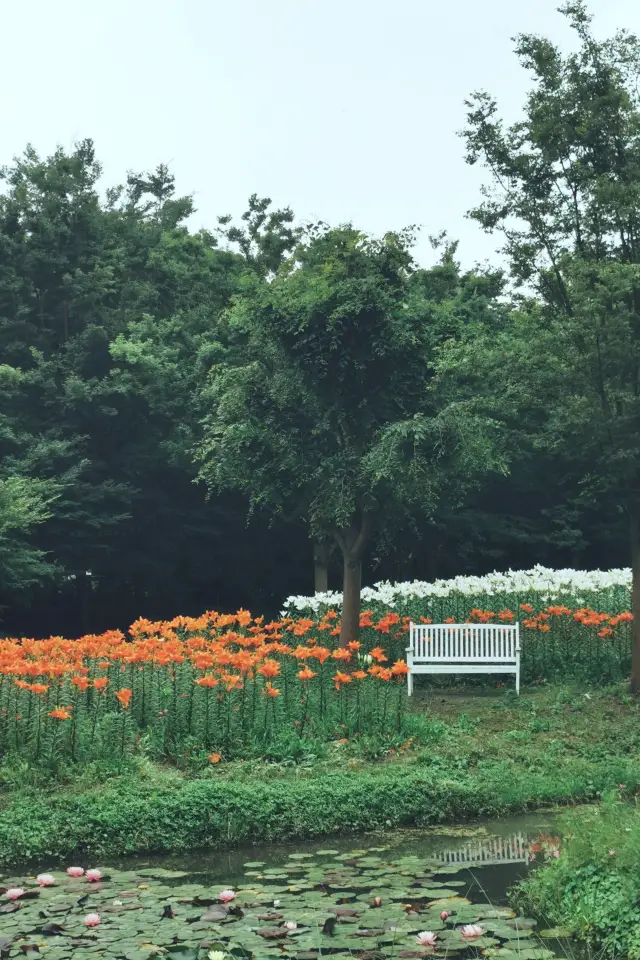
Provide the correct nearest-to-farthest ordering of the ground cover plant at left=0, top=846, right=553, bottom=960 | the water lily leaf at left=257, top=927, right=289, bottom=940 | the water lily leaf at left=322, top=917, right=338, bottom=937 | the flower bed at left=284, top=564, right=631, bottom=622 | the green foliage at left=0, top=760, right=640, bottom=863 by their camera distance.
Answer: the ground cover plant at left=0, top=846, right=553, bottom=960, the water lily leaf at left=257, top=927, right=289, bottom=940, the water lily leaf at left=322, top=917, right=338, bottom=937, the green foliage at left=0, top=760, right=640, bottom=863, the flower bed at left=284, top=564, right=631, bottom=622

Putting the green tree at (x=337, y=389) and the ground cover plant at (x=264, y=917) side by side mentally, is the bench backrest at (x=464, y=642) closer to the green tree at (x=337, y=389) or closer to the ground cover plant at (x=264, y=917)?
the green tree at (x=337, y=389)

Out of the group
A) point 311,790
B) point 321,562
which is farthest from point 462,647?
point 321,562

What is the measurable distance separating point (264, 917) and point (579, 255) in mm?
9525

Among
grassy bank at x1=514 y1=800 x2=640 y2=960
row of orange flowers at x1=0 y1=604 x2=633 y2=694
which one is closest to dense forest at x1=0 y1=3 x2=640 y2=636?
row of orange flowers at x1=0 y1=604 x2=633 y2=694

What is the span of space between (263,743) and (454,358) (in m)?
5.89

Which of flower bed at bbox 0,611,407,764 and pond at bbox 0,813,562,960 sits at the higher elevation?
flower bed at bbox 0,611,407,764

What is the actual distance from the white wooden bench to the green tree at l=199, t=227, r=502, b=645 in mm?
1050

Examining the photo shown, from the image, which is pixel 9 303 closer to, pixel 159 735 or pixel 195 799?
pixel 159 735

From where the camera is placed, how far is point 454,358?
1303 cm

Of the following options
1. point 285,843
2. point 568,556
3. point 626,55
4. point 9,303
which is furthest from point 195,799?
point 568,556

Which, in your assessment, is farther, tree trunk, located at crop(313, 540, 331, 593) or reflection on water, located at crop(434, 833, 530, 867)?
tree trunk, located at crop(313, 540, 331, 593)

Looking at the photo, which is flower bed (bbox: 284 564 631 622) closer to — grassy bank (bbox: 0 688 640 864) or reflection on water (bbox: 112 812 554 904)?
grassy bank (bbox: 0 688 640 864)

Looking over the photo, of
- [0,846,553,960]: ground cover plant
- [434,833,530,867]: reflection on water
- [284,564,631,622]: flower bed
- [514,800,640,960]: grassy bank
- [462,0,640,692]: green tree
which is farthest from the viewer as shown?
[284,564,631,622]: flower bed

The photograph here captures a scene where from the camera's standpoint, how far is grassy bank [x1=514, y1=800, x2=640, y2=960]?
493 cm
